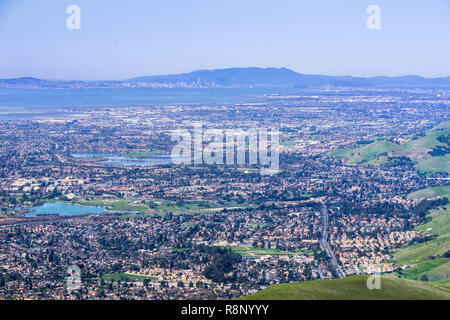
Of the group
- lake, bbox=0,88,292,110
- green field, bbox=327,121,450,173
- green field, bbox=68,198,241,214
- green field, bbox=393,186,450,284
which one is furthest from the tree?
lake, bbox=0,88,292,110

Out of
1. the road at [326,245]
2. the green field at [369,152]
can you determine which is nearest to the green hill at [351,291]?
the road at [326,245]

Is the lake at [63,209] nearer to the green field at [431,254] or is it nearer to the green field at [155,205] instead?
the green field at [155,205]

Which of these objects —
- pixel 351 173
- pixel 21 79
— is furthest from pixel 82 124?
pixel 21 79

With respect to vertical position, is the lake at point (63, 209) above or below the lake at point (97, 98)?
below

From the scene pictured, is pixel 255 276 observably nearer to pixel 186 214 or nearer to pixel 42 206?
pixel 186 214

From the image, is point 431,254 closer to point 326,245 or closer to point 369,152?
point 326,245
